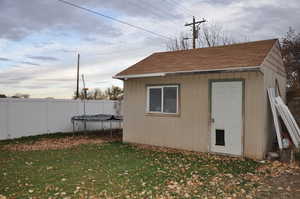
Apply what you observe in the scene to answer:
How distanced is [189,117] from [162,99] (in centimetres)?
118

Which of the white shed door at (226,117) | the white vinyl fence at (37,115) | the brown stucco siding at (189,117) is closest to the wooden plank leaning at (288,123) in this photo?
the brown stucco siding at (189,117)

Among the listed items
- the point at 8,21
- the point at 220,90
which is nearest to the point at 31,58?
the point at 8,21

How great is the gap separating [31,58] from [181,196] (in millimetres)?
12612

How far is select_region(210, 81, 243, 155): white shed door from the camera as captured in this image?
674 centimetres

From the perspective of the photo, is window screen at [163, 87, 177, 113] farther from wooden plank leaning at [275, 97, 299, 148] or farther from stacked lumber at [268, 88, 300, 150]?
wooden plank leaning at [275, 97, 299, 148]

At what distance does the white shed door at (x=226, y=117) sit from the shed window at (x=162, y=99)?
134 centimetres

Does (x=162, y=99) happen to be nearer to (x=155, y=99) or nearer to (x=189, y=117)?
(x=155, y=99)

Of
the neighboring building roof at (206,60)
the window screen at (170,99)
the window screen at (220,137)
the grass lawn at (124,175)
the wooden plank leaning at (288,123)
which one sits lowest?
the grass lawn at (124,175)

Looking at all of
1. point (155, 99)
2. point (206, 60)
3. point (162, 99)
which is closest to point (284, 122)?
point (206, 60)

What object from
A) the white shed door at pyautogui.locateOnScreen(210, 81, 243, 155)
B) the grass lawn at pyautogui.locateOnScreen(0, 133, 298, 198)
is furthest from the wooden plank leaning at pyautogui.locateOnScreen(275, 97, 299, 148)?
the grass lawn at pyautogui.locateOnScreen(0, 133, 298, 198)

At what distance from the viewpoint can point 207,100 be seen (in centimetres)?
727

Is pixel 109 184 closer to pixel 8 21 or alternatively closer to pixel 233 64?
pixel 233 64

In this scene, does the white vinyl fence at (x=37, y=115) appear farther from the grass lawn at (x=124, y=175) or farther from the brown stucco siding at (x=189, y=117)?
the brown stucco siding at (x=189, y=117)

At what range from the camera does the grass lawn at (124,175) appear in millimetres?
3990
